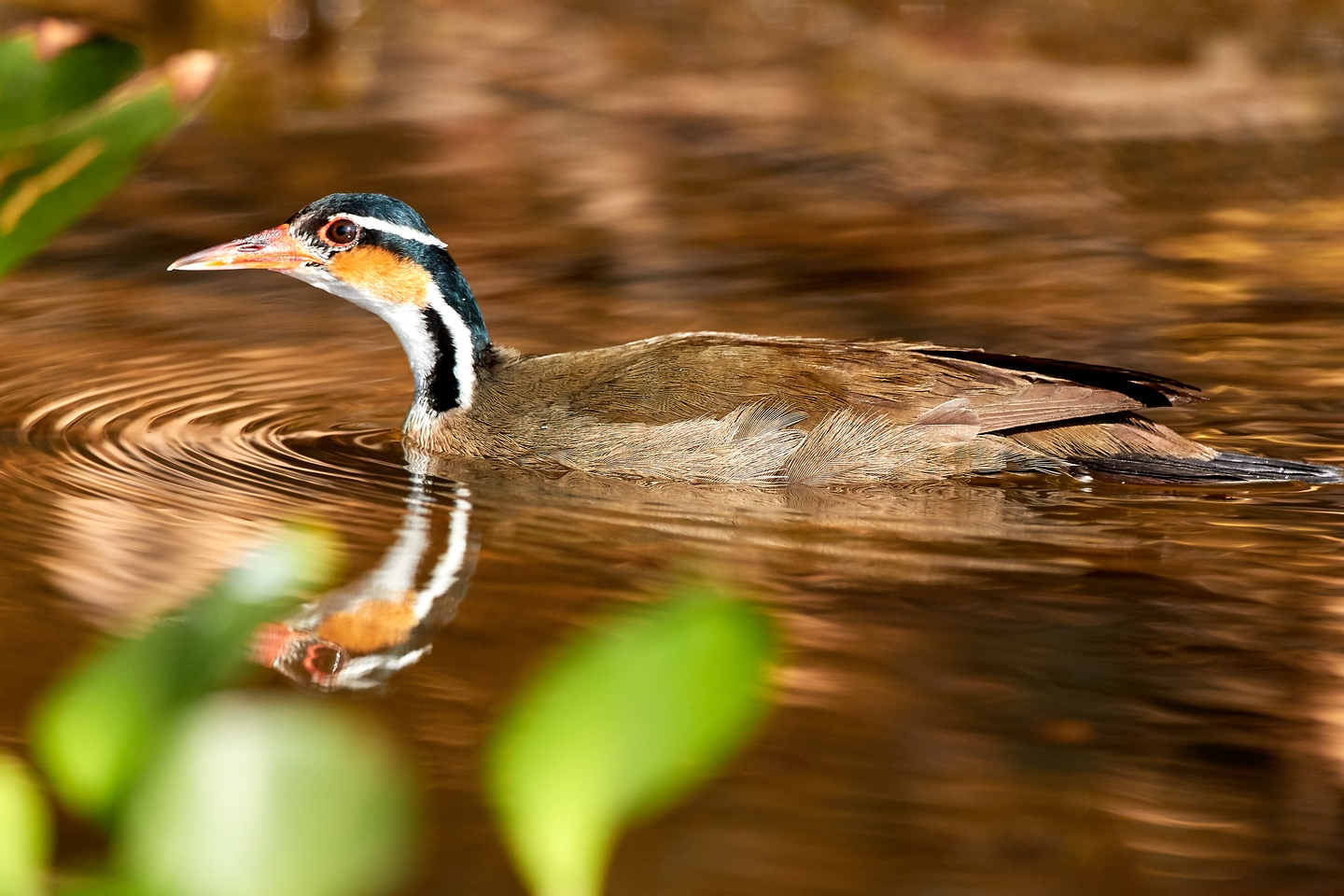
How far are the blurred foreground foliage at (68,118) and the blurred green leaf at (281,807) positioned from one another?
0.34 meters

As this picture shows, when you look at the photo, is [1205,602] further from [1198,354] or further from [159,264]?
[159,264]

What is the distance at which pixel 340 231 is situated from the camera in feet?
19.9

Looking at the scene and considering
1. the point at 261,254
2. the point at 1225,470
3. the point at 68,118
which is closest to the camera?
the point at 68,118

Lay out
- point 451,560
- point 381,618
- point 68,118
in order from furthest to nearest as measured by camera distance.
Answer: point 451,560 → point 381,618 → point 68,118

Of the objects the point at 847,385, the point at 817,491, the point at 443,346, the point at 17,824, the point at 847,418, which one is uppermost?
the point at 17,824

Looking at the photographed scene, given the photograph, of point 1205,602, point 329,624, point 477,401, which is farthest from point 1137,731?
point 477,401

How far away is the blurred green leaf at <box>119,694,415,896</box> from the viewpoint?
89 cm

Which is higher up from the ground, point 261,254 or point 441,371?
point 261,254

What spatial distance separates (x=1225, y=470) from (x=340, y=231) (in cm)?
318

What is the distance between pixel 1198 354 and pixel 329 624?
439 centimetres

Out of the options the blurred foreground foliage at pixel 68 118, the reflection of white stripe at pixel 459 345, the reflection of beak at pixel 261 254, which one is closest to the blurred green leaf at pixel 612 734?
the blurred foreground foliage at pixel 68 118

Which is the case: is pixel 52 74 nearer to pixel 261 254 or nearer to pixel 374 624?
pixel 374 624

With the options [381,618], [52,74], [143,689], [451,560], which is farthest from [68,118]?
[451,560]

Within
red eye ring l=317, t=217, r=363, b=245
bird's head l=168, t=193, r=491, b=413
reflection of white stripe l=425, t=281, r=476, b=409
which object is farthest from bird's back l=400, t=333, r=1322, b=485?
red eye ring l=317, t=217, r=363, b=245
